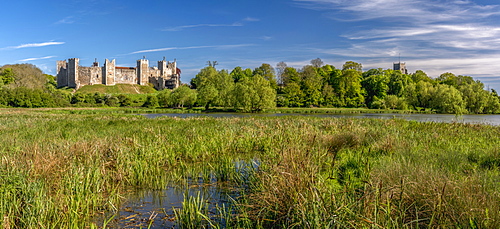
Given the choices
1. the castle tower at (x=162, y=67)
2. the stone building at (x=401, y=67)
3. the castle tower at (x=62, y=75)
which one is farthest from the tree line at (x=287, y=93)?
the stone building at (x=401, y=67)

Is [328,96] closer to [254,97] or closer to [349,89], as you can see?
[349,89]

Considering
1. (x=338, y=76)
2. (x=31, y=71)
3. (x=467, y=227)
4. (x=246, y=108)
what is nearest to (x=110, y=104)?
(x=31, y=71)

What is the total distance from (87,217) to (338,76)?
77128 mm

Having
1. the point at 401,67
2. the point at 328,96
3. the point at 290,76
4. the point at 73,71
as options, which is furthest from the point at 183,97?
the point at 401,67

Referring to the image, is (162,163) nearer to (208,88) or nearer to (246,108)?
(246,108)

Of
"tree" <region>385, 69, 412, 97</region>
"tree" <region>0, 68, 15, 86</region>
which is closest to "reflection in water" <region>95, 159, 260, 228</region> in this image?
"tree" <region>0, 68, 15, 86</region>

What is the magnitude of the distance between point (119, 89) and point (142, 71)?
42.0 ft

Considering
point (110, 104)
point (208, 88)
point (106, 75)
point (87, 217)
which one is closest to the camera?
point (87, 217)

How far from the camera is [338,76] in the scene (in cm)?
7856

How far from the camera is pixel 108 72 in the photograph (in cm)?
10100

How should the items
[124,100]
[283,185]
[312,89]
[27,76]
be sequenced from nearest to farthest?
[283,185] < [27,76] < [312,89] < [124,100]

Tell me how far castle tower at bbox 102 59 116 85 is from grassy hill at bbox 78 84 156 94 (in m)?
2.58

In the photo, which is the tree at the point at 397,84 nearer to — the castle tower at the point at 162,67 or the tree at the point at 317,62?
the tree at the point at 317,62

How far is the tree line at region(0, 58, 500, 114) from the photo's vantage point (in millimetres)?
52250
